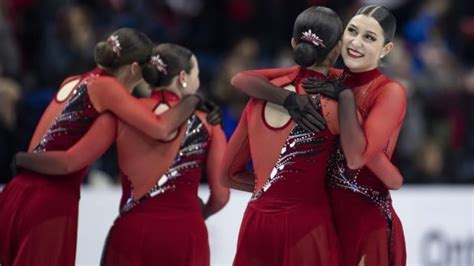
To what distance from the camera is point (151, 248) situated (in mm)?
6055

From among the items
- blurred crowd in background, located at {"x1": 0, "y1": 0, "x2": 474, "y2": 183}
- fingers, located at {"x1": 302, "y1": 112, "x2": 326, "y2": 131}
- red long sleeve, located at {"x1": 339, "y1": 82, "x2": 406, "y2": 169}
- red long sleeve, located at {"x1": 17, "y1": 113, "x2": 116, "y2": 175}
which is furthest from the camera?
blurred crowd in background, located at {"x1": 0, "y1": 0, "x2": 474, "y2": 183}

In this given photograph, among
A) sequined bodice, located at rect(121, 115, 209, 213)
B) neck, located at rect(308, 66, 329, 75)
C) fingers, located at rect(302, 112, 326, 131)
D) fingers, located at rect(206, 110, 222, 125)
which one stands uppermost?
neck, located at rect(308, 66, 329, 75)

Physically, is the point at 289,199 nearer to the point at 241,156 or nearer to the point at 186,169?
the point at 241,156

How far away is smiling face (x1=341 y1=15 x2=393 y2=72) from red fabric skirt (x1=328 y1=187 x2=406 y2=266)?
603mm

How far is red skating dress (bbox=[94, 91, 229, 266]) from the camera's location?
607cm

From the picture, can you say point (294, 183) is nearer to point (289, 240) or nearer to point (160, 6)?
point (289, 240)

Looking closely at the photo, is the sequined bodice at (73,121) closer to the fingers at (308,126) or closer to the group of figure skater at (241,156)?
the group of figure skater at (241,156)

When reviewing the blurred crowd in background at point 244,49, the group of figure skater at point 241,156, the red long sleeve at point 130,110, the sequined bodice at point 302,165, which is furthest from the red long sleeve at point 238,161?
the blurred crowd in background at point 244,49

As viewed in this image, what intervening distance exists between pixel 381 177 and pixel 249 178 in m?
0.74

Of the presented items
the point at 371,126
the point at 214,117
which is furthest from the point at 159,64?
the point at 371,126

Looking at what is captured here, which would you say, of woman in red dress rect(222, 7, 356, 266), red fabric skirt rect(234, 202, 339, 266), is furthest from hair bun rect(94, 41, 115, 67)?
red fabric skirt rect(234, 202, 339, 266)

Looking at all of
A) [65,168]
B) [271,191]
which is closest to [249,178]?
[271,191]

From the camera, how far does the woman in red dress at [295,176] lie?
5.44 m

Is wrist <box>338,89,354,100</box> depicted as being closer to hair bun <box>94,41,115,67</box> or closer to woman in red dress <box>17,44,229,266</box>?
woman in red dress <box>17,44,229,266</box>
